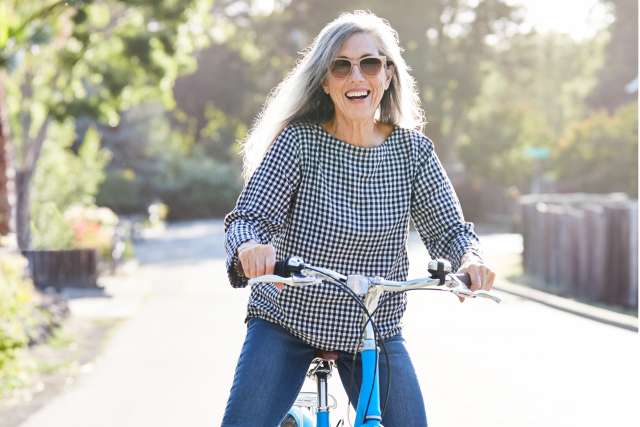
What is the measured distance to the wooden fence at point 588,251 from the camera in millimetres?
14953

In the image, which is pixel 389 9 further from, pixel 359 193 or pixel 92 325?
pixel 359 193

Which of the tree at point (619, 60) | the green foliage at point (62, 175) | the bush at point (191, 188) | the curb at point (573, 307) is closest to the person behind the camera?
the curb at point (573, 307)

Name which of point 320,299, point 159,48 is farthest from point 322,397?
point 159,48

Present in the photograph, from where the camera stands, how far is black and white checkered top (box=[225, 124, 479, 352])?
3654mm

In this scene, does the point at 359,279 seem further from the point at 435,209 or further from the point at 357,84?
the point at 357,84

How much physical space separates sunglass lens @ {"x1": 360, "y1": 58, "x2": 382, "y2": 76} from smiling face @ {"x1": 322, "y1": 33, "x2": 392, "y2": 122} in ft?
0.03

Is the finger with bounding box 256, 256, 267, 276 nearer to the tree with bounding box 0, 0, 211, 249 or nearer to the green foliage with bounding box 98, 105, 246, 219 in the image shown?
the tree with bounding box 0, 0, 211, 249

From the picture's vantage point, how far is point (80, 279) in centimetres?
1841

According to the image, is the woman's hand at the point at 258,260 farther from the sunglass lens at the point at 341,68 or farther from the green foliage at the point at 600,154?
the green foliage at the point at 600,154

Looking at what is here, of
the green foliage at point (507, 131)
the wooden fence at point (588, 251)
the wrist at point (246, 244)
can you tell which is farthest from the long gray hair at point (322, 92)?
the green foliage at point (507, 131)

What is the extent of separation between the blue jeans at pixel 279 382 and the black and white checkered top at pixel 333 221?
0.05m

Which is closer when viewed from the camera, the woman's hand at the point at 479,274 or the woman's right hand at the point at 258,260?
the woman's right hand at the point at 258,260

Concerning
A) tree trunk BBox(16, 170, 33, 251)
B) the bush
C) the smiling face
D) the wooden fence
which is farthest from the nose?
the bush

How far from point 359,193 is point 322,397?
2.06 ft
